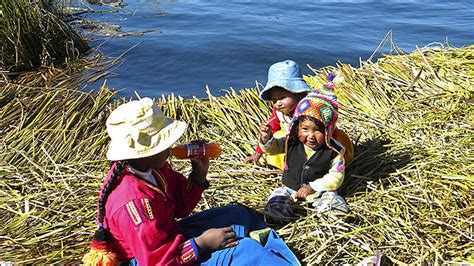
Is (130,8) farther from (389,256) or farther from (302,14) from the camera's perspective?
(389,256)

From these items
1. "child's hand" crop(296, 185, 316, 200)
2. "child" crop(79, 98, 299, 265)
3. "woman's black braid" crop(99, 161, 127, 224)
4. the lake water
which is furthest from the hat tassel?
the lake water

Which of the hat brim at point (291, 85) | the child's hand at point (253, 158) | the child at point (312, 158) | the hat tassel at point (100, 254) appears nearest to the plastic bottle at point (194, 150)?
the hat tassel at point (100, 254)

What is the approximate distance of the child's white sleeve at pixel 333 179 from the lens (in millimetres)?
3358

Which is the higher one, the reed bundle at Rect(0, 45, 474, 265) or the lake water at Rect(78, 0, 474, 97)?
the reed bundle at Rect(0, 45, 474, 265)

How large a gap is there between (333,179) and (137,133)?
4.24ft

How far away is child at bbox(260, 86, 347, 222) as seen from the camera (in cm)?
332

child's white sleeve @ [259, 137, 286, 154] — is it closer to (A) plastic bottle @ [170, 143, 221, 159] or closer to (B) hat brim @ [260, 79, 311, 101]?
(B) hat brim @ [260, 79, 311, 101]

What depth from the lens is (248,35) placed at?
943cm

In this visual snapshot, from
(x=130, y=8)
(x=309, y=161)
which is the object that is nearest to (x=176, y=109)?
(x=309, y=161)

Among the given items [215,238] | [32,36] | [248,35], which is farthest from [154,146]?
[248,35]

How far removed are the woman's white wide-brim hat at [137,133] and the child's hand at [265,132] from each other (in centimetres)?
101

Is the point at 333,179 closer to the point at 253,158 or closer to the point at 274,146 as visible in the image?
the point at 274,146

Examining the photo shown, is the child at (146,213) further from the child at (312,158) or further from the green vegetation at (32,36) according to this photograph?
the green vegetation at (32,36)

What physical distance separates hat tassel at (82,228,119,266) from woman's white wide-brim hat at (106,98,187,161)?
0.34m
